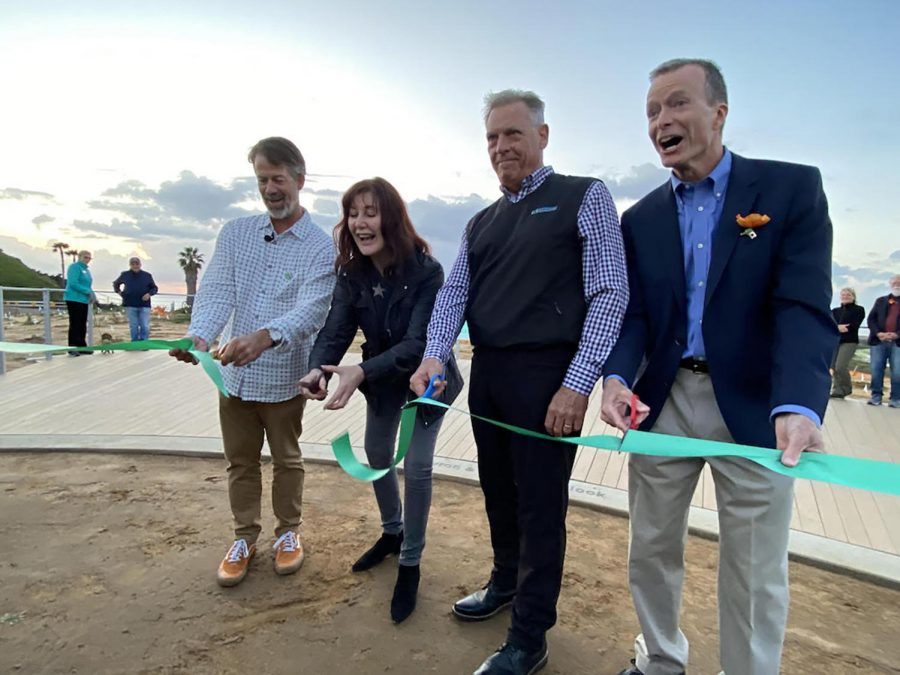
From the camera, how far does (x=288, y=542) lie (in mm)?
3021

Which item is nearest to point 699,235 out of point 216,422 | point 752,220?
point 752,220

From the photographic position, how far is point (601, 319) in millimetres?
1985

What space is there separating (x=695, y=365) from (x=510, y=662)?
4.22 ft

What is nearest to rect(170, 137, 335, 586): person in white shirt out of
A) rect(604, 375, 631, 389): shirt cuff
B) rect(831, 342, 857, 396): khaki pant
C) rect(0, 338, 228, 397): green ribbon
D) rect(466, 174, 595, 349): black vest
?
rect(0, 338, 228, 397): green ribbon

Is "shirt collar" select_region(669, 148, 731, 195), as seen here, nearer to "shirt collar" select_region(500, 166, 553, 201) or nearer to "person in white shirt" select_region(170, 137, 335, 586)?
"shirt collar" select_region(500, 166, 553, 201)

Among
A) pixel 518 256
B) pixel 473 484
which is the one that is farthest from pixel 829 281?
pixel 473 484

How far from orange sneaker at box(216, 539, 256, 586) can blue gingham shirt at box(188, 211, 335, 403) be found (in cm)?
82

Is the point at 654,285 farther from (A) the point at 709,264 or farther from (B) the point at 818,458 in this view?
(B) the point at 818,458

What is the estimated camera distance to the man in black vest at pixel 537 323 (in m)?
2.02

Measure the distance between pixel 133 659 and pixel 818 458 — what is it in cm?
256

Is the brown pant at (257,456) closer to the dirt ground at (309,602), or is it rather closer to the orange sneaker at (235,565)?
the orange sneaker at (235,565)

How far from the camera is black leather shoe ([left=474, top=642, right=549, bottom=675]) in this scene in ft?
6.98

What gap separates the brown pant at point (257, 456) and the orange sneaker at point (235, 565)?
2.2 inches

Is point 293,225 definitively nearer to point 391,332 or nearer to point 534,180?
point 391,332
